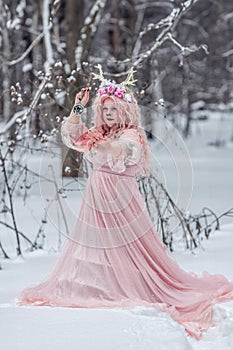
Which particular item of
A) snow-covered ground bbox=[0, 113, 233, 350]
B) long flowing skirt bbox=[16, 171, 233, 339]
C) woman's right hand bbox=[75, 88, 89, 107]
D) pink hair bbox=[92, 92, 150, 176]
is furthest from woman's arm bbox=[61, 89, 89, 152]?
snow-covered ground bbox=[0, 113, 233, 350]

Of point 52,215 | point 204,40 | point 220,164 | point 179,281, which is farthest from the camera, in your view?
point 204,40

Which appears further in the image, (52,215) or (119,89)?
(52,215)

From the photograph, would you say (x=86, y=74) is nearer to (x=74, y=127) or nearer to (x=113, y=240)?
(x=74, y=127)

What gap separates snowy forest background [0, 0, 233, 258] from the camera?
21.2 feet

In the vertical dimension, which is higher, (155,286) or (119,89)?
(119,89)

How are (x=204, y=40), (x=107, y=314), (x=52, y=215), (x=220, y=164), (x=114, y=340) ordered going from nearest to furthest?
(x=114, y=340), (x=107, y=314), (x=52, y=215), (x=220, y=164), (x=204, y=40)

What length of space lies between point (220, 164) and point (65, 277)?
1175cm

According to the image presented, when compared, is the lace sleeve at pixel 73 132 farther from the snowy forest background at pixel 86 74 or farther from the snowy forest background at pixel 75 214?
the snowy forest background at pixel 86 74

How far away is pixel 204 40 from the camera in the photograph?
67.1 feet

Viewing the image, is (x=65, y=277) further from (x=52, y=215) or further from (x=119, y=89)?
(x=52, y=215)

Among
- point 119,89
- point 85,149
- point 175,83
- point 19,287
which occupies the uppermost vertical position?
point 175,83

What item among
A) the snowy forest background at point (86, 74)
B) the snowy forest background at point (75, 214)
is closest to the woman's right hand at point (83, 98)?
the snowy forest background at point (75, 214)

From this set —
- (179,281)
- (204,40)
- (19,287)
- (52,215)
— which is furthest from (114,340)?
(204,40)

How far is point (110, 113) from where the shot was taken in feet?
14.6
